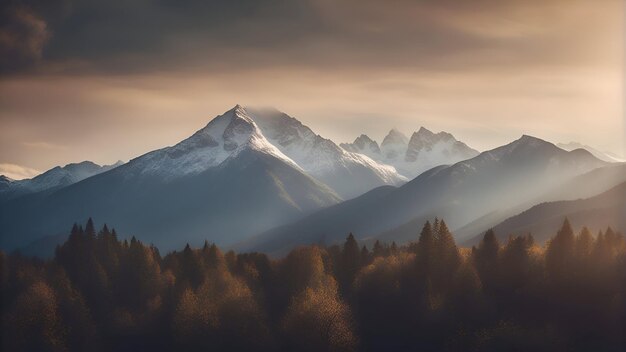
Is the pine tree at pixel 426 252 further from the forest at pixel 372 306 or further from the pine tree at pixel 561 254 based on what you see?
the pine tree at pixel 561 254

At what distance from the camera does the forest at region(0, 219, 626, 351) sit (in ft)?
458

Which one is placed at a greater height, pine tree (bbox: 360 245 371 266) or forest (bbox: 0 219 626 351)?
pine tree (bbox: 360 245 371 266)

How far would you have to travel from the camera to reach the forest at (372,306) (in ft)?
458

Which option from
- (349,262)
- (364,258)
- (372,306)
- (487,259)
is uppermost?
(364,258)

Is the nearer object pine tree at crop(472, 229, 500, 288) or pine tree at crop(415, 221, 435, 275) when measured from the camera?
pine tree at crop(472, 229, 500, 288)

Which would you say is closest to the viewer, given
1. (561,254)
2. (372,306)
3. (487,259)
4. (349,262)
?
(561,254)

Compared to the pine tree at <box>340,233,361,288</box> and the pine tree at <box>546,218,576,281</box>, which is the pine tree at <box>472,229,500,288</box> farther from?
the pine tree at <box>340,233,361,288</box>

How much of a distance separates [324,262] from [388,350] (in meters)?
55.3

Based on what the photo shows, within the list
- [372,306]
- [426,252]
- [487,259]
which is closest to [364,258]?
[426,252]

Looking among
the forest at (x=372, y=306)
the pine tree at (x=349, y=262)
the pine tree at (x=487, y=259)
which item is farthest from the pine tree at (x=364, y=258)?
the pine tree at (x=487, y=259)

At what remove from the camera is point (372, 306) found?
160875mm

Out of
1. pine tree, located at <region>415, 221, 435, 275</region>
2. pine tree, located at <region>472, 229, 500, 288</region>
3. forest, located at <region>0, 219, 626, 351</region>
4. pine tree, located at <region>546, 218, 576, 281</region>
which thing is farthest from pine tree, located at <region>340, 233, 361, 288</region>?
pine tree, located at <region>546, 218, 576, 281</region>

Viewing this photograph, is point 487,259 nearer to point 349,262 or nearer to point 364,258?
point 349,262

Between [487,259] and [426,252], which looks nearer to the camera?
[487,259]
